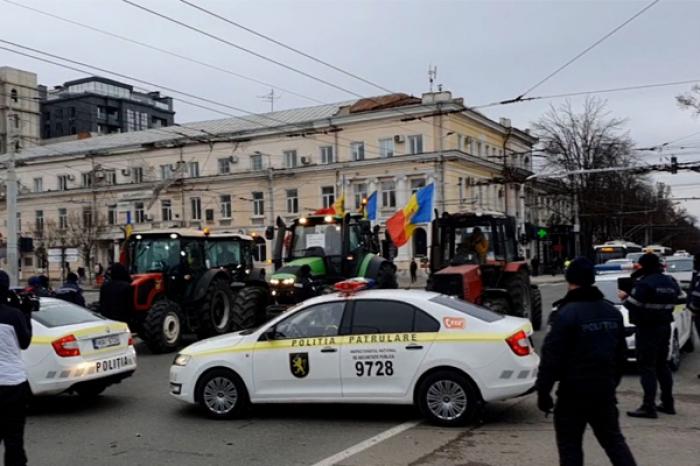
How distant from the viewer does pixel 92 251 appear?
A: 59.8 meters

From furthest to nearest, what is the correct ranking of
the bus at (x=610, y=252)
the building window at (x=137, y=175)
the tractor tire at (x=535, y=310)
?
the building window at (x=137, y=175)
the bus at (x=610, y=252)
the tractor tire at (x=535, y=310)

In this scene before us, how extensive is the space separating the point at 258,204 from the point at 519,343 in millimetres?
49592

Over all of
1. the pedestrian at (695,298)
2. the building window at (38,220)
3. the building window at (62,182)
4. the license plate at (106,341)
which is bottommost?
the license plate at (106,341)

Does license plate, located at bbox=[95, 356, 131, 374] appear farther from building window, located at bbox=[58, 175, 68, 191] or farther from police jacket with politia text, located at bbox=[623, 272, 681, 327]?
building window, located at bbox=[58, 175, 68, 191]

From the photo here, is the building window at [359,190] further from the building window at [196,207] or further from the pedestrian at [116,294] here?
the pedestrian at [116,294]

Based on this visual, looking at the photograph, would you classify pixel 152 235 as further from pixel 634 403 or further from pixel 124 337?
pixel 634 403

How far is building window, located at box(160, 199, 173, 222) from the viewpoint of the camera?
5894 centimetres

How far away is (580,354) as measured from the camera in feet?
16.5

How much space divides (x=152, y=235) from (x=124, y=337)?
571cm

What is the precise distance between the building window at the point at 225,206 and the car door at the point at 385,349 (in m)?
50.2

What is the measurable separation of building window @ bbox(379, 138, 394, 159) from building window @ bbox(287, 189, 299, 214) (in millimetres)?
7777

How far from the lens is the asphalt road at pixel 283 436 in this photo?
22.3 feet

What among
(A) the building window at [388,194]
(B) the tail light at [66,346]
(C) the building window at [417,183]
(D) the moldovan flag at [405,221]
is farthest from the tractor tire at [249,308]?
(A) the building window at [388,194]

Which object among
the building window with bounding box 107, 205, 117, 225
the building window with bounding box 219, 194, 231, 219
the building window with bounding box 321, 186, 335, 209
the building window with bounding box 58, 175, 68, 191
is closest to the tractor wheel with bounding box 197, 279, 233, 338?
the building window with bounding box 321, 186, 335, 209
